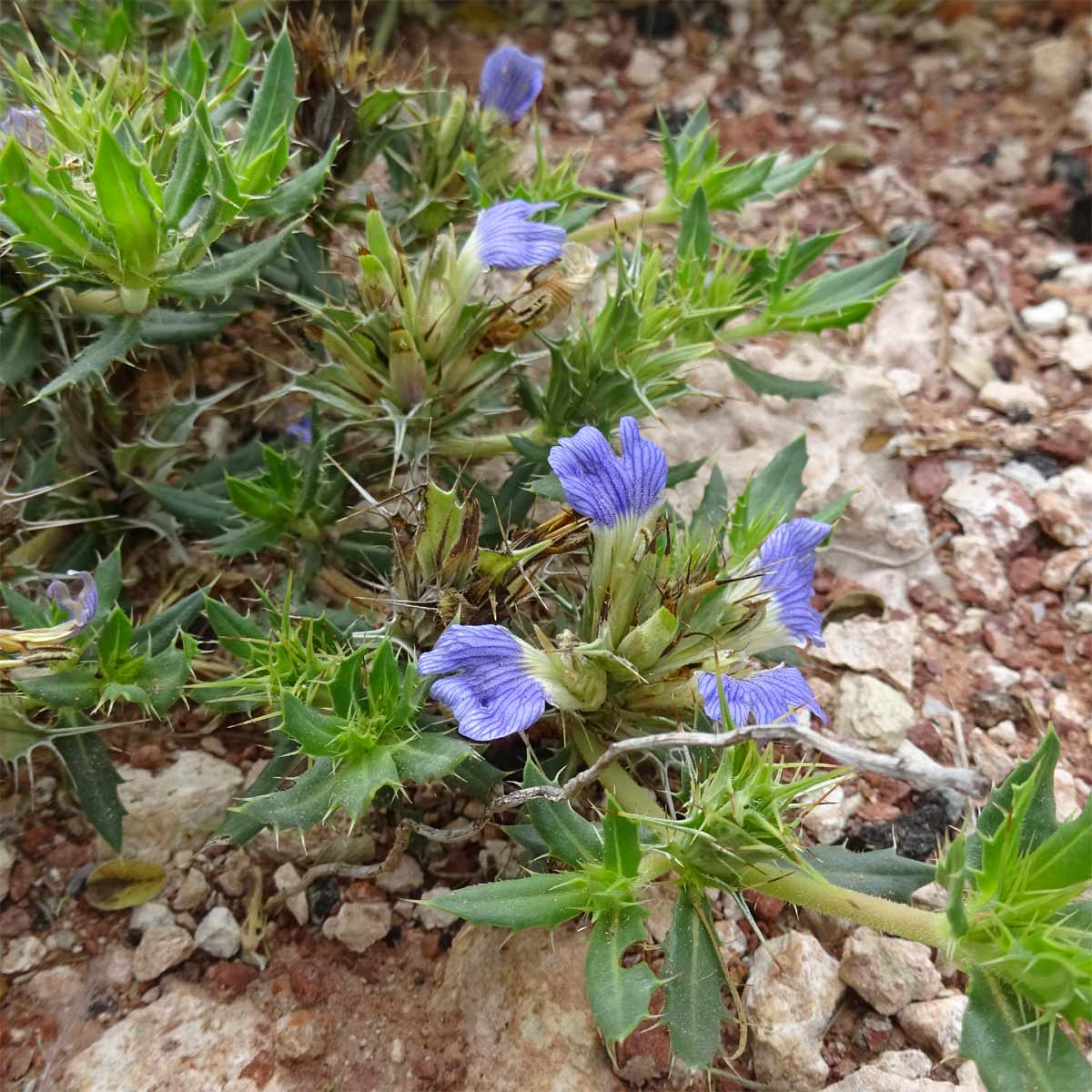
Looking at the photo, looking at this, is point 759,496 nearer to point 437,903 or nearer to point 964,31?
point 437,903

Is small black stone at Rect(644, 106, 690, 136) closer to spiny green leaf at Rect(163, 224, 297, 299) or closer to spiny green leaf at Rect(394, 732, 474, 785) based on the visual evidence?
spiny green leaf at Rect(163, 224, 297, 299)

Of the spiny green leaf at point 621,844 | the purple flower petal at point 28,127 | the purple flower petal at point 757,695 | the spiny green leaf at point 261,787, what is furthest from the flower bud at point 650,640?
the purple flower petal at point 28,127

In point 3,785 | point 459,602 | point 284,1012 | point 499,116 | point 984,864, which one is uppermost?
point 499,116

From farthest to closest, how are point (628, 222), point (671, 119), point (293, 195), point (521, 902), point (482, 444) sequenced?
point (671, 119) → point (628, 222) → point (482, 444) → point (293, 195) → point (521, 902)

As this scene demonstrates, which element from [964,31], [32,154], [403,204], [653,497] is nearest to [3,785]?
[32,154]

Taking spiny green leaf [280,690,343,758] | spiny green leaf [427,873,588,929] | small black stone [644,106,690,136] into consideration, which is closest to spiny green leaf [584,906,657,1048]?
spiny green leaf [427,873,588,929]

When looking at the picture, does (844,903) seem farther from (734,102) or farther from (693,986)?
(734,102)

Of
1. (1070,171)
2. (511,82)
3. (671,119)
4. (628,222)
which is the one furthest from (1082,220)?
(511,82)
